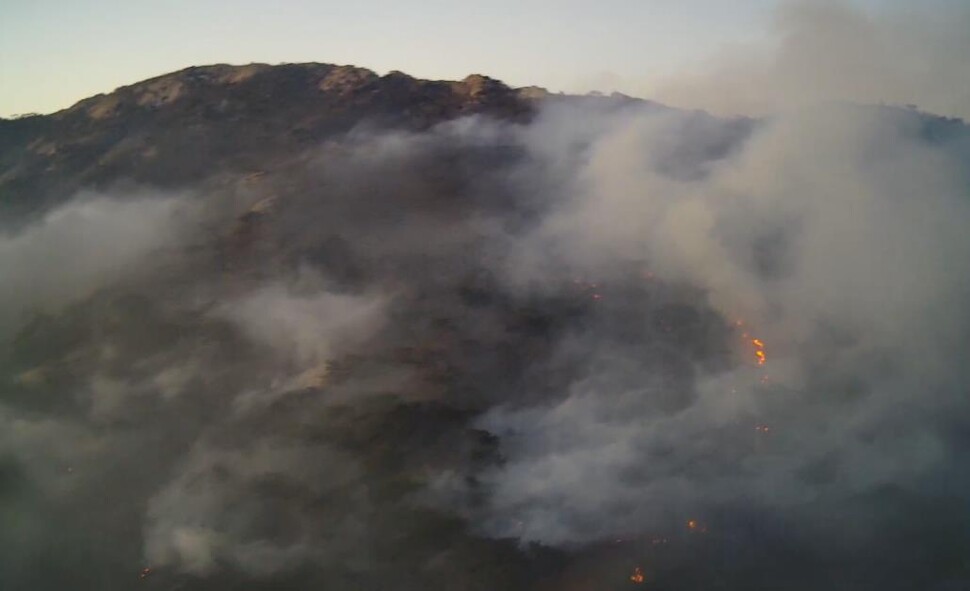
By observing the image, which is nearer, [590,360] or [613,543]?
[613,543]

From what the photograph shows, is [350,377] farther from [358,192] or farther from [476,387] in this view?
[358,192]

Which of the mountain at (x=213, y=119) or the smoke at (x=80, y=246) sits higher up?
the mountain at (x=213, y=119)

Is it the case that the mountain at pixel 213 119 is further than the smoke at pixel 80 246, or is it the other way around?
the mountain at pixel 213 119

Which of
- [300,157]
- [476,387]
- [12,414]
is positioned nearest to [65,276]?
[12,414]

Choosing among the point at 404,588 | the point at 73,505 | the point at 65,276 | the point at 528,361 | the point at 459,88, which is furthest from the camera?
the point at 459,88

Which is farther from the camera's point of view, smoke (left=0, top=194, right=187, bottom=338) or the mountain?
the mountain

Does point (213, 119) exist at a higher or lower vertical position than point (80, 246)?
higher

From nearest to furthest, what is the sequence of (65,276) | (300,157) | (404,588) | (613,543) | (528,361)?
1. (404,588)
2. (613,543)
3. (528,361)
4. (65,276)
5. (300,157)

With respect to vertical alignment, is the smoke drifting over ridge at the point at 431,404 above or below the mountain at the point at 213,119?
below

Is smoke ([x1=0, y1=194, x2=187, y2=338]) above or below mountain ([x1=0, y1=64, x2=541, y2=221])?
below

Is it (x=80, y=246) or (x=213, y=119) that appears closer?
(x=80, y=246)

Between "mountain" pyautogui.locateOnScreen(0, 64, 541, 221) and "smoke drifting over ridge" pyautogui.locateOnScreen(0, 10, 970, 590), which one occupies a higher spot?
"mountain" pyautogui.locateOnScreen(0, 64, 541, 221)
